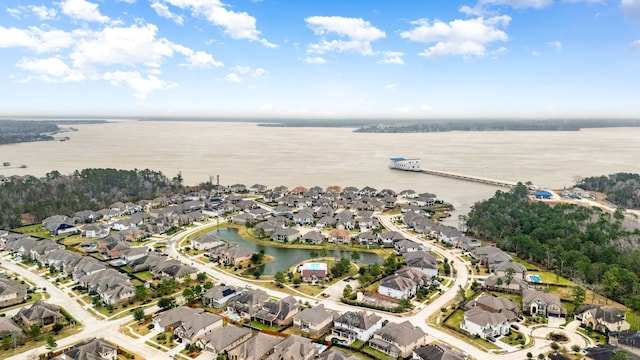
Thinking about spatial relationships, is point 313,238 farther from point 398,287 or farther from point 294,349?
point 294,349

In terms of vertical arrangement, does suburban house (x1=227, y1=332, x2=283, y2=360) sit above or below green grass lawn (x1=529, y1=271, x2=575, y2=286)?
above

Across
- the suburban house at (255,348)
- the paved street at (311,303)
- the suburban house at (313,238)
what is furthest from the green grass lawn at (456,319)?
the suburban house at (313,238)

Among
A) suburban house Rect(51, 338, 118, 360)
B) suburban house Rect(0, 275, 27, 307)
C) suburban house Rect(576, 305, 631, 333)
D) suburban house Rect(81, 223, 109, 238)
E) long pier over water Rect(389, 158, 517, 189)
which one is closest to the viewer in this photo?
suburban house Rect(51, 338, 118, 360)

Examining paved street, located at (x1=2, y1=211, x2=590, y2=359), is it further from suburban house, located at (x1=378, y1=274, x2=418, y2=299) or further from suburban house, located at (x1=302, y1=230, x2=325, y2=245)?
suburban house, located at (x1=302, y1=230, x2=325, y2=245)

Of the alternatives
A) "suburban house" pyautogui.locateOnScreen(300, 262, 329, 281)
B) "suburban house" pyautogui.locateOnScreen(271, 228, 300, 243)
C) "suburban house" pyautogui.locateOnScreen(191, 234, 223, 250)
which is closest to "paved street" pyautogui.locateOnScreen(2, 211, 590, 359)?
"suburban house" pyautogui.locateOnScreen(300, 262, 329, 281)

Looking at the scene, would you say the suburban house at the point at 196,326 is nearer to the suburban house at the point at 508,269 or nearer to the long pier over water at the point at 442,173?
the suburban house at the point at 508,269

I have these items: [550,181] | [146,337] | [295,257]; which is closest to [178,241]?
[295,257]
